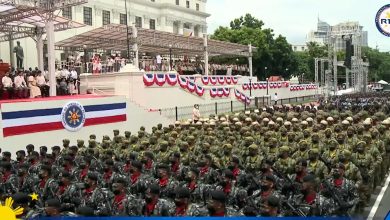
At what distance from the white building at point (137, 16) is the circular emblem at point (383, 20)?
22240 millimetres

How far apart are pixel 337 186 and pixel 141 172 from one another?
10.8ft

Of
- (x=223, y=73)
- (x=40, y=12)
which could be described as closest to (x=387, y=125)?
(x=40, y=12)

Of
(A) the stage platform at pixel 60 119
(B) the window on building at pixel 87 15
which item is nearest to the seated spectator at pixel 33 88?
(A) the stage platform at pixel 60 119

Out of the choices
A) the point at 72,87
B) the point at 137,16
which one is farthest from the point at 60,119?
the point at 137,16

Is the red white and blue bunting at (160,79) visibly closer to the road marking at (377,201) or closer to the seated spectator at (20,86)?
the seated spectator at (20,86)

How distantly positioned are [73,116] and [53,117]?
2.66 ft

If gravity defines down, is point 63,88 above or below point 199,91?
above

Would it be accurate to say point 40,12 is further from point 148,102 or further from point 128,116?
point 148,102

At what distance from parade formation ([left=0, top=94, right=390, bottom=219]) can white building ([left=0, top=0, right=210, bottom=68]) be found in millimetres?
20760

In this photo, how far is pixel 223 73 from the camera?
39500mm

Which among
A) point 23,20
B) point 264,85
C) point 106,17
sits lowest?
point 264,85

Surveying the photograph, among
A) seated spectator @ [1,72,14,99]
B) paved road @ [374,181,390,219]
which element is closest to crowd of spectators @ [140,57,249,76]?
seated spectator @ [1,72,14,99]

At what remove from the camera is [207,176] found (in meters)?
8.66

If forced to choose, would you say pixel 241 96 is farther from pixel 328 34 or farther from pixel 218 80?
pixel 328 34
